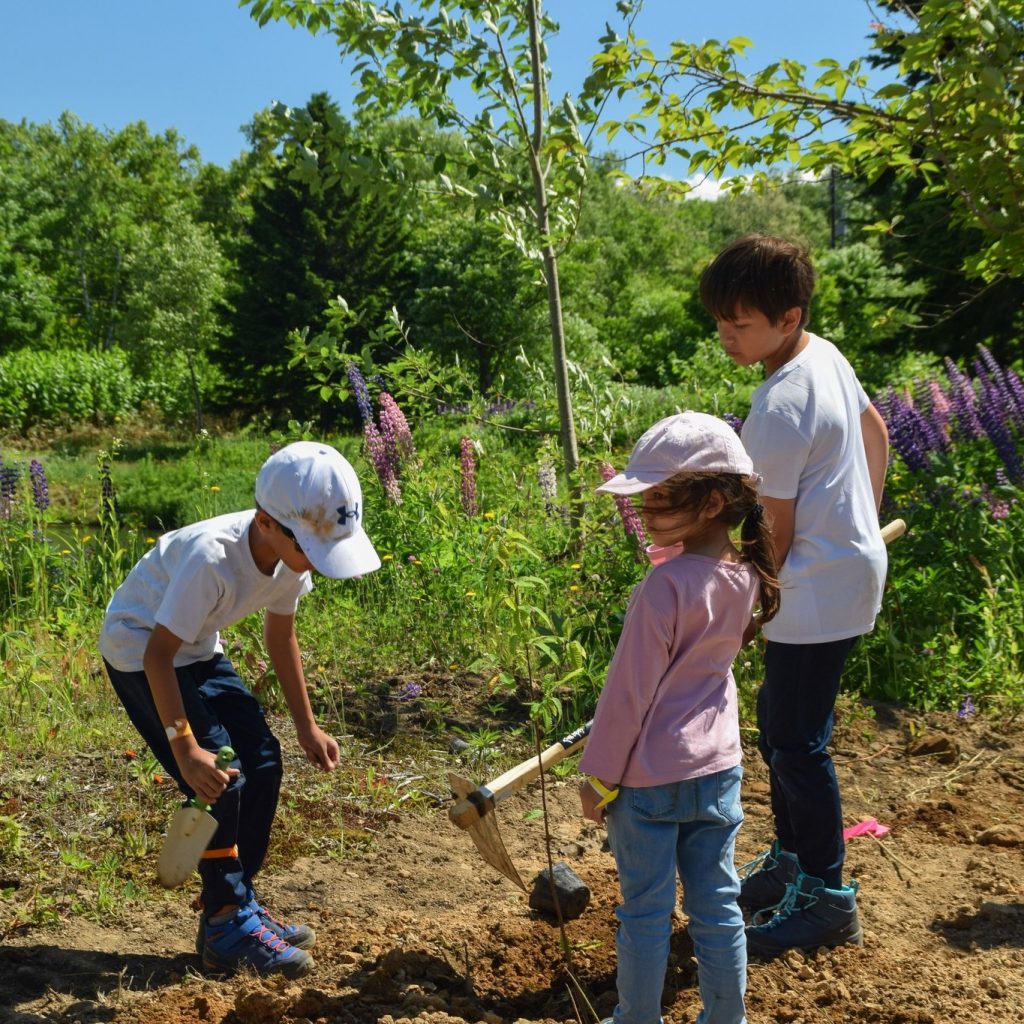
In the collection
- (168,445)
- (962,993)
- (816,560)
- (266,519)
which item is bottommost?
(962,993)

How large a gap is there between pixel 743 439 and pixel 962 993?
1348 mm

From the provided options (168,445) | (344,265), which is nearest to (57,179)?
(168,445)

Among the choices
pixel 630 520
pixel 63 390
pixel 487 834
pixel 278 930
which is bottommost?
pixel 278 930

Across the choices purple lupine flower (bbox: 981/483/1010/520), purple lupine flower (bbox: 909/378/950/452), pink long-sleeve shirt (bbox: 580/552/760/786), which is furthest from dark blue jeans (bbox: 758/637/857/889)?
purple lupine flower (bbox: 909/378/950/452)

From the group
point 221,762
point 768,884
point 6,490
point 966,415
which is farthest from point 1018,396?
point 6,490

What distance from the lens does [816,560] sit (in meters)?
2.41

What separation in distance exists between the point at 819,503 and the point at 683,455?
57cm

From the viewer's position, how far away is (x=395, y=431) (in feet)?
18.9

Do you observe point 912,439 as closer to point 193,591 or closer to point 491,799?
point 491,799

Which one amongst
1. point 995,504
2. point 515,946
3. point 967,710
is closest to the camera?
point 515,946

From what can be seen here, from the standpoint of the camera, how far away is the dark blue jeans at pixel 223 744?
2611 mm

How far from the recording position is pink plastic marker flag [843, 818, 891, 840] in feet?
10.8

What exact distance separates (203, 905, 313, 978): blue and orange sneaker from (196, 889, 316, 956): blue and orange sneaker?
0.07ft

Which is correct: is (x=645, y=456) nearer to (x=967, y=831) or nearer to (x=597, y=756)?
(x=597, y=756)
